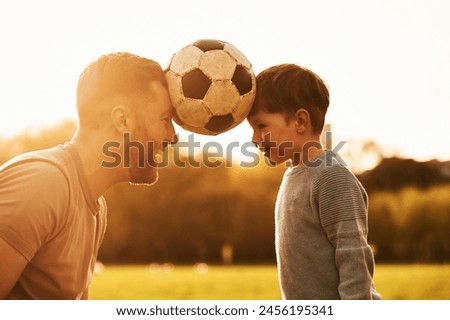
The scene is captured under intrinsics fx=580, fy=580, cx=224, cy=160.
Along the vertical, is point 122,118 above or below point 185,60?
below

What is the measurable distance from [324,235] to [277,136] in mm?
769

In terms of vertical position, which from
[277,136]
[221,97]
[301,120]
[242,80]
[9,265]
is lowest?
[9,265]

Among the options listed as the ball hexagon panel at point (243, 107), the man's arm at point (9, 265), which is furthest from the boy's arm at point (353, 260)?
the man's arm at point (9, 265)

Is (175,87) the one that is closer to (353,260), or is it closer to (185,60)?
(185,60)

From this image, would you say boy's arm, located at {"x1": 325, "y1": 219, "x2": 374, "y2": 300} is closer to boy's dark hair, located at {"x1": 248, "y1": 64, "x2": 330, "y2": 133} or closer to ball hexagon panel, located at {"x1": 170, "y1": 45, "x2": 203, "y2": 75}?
boy's dark hair, located at {"x1": 248, "y1": 64, "x2": 330, "y2": 133}

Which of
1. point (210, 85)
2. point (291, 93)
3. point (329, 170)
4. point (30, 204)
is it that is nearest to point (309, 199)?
point (329, 170)

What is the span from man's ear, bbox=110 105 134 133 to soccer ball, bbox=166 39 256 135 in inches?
14.0

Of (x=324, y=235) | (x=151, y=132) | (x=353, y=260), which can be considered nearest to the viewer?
(x=353, y=260)

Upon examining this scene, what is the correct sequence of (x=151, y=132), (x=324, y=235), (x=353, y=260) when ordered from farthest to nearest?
1. (x=151, y=132)
2. (x=324, y=235)
3. (x=353, y=260)

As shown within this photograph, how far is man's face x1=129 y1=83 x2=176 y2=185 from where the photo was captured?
402 cm

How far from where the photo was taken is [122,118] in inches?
155
